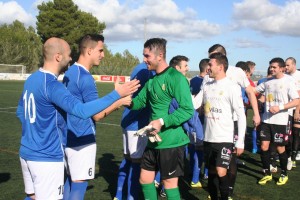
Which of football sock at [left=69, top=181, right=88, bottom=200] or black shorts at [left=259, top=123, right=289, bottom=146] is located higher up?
black shorts at [left=259, top=123, right=289, bottom=146]

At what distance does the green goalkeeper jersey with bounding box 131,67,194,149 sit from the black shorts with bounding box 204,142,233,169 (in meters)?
0.83

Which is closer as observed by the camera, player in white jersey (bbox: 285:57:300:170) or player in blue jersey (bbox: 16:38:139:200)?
player in blue jersey (bbox: 16:38:139:200)

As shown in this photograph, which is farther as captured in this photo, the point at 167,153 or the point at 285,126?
the point at 285,126

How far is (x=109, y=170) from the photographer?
24.0 ft

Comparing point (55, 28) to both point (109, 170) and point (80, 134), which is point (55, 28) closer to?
point (109, 170)

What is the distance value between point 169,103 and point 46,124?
1.54m

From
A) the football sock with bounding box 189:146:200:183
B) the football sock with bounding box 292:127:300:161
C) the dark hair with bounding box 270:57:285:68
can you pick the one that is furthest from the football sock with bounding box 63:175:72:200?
the football sock with bounding box 292:127:300:161

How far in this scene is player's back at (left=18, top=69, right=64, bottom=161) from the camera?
325 centimetres

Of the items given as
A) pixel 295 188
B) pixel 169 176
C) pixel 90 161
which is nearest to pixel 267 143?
pixel 295 188

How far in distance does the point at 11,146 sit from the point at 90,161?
A: 5.63 metres

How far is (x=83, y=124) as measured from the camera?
13.4ft

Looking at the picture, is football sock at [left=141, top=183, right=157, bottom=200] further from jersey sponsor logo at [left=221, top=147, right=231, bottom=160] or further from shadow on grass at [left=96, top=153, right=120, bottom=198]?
shadow on grass at [left=96, top=153, right=120, bottom=198]

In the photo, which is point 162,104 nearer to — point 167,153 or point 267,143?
point 167,153

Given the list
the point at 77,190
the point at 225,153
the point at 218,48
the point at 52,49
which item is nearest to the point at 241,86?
the point at 218,48
